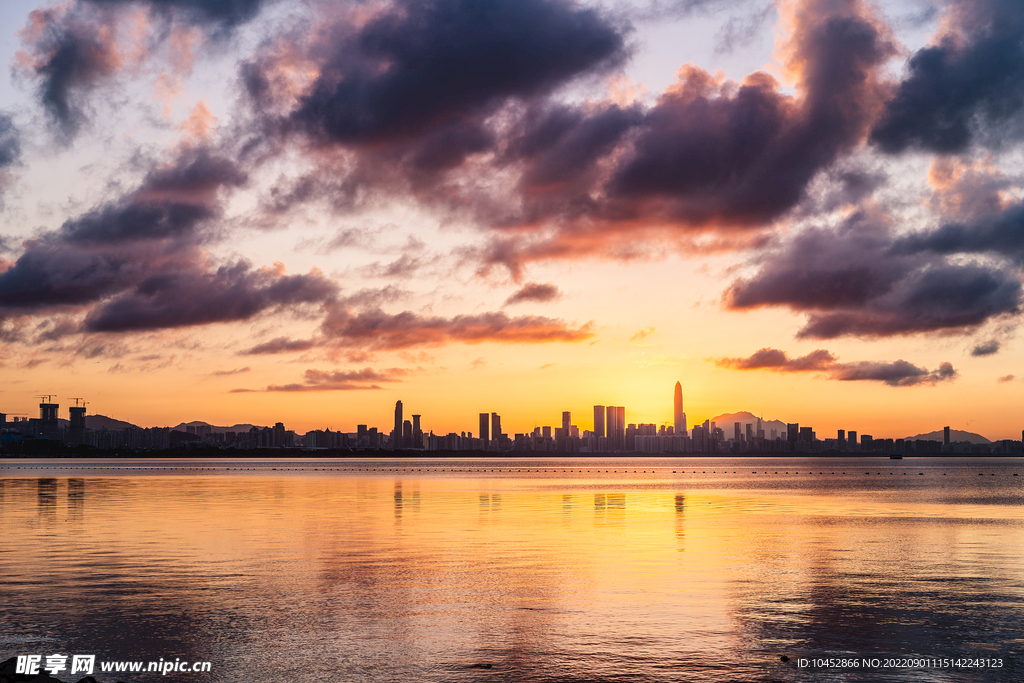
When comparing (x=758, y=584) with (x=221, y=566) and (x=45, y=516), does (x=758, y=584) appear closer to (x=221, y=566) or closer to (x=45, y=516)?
(x=221, y=566)

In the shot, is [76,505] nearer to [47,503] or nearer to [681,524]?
[47,503]

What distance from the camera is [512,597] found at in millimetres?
29703

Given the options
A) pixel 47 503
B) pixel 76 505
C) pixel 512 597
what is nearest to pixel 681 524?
pixel 512 597

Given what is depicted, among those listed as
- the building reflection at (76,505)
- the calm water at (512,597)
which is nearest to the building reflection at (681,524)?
the calm water at (512,597)

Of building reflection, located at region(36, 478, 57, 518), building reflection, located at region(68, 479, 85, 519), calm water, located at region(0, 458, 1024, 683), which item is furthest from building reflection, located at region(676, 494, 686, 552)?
building reflection, located at region(36, 478, 57, 518)

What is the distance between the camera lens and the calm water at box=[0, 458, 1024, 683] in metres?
21.2

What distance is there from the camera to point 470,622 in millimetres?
25531

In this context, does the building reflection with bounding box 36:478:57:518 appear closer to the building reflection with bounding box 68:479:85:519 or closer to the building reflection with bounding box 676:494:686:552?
→ the building reflection with bounding box 68:479:85:519

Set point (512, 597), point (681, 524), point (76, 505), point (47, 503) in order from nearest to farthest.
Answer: point (512, 597) < point (681, 524) < point (76, 505) < point (47, 503)

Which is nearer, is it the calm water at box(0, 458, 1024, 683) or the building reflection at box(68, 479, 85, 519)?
the calm water at box(0, 458, 1024, 683)

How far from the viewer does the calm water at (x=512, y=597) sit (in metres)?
21.2

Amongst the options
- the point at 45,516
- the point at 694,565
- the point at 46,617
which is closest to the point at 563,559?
the point at 694,565

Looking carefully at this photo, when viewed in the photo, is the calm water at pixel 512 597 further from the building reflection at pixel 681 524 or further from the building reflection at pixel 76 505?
the building reflection at pixel 76 505

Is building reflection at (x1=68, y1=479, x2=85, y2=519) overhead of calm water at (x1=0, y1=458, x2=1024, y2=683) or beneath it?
beneath
